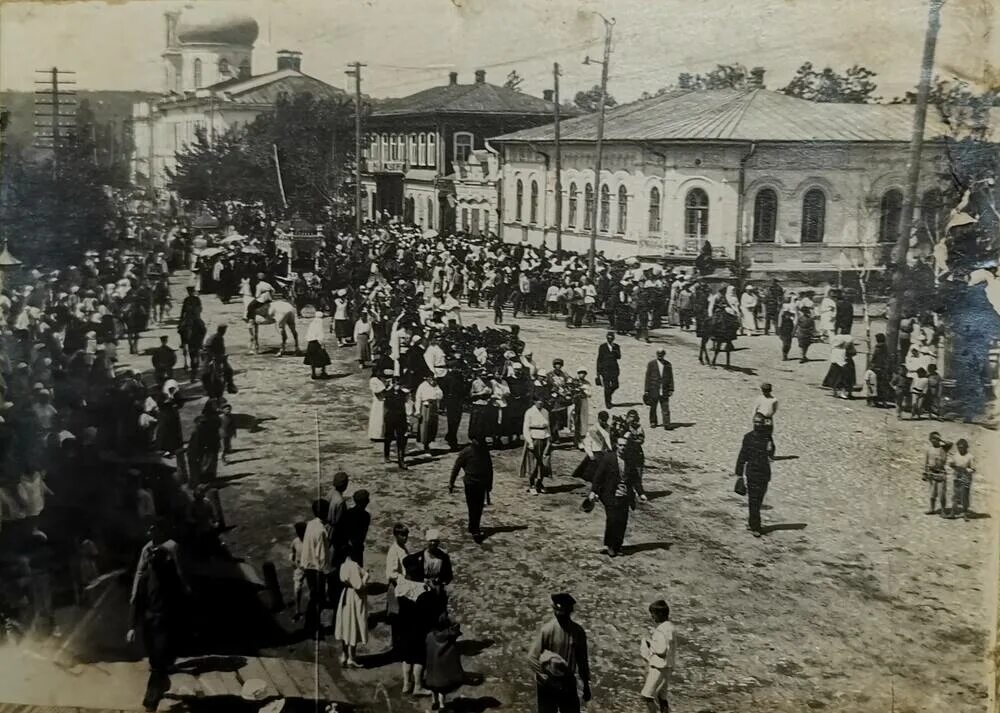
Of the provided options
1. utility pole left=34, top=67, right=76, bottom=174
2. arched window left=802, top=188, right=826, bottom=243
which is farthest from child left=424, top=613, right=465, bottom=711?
utility pole left=34, top=67, right=76, bottom=174

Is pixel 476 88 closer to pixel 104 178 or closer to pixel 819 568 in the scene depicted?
pixel 104 178

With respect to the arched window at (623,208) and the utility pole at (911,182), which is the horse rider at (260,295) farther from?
the utility pole at (911,182)

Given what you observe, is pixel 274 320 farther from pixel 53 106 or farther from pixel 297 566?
pixel 53 106

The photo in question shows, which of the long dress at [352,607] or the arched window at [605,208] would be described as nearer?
the long dress at [352,607]

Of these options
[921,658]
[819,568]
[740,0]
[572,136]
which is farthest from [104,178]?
[921,658]

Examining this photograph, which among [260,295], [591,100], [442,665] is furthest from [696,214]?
→ [442,665]

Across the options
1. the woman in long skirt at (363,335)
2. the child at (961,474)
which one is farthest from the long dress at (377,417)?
the child at (961,474)

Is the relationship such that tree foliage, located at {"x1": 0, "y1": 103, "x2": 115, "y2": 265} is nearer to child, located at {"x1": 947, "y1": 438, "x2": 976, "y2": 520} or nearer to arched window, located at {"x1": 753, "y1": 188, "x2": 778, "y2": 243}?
arched window, located at {"x1": 753, "y1": 188, "x2": 778, "y2": 243}
